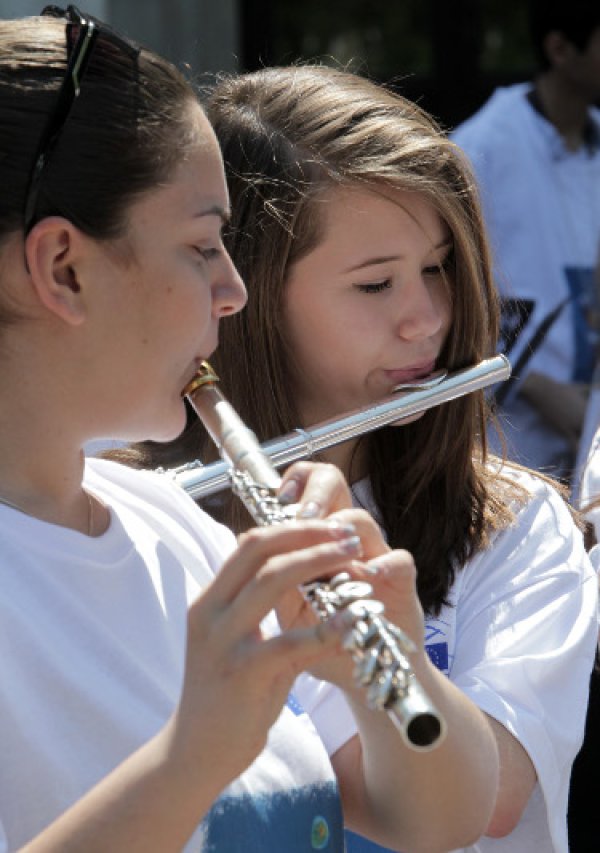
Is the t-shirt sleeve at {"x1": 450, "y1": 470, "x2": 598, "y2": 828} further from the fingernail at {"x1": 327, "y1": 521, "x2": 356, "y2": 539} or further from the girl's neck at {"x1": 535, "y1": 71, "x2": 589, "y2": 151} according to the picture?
the girl's neck at {"x1": 535, "y1": 71, "x2": 589, "y2": 151}

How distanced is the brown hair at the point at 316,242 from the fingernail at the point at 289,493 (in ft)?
2.31

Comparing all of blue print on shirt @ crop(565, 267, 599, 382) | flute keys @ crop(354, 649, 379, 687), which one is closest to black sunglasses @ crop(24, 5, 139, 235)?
flute keys @ crop(354, 649, 379, 687)

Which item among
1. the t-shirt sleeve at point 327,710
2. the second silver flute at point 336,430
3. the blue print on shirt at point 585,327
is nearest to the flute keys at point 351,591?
the t-shirt sleeve at point 327,710

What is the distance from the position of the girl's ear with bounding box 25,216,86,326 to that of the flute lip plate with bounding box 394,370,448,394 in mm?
783

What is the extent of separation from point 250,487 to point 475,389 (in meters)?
0.81

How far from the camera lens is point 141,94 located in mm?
1442

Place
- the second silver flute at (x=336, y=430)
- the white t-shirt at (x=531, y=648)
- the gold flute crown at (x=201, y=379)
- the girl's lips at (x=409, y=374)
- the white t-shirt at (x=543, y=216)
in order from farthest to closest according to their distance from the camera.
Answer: the white t-shirt at (x=543, y=216)
the girl's lips at (x=409, y=374)
the second silver flute at (x=336, y=430)
the white t-shirt at (x=531, y=648)
the gold flute crown at (x=201, y=379)

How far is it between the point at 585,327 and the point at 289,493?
8.70ft

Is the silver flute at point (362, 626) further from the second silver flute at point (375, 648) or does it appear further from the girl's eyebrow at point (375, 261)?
the girl's eyebrow at point (375, 261)

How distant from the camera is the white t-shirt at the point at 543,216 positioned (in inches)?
152

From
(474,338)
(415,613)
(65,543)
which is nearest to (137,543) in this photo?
(65,543)

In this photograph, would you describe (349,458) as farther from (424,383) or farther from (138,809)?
(138,809)

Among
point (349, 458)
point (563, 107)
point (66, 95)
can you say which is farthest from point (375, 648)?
point (563, 107)

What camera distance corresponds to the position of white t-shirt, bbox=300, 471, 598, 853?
6.01 ft
